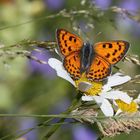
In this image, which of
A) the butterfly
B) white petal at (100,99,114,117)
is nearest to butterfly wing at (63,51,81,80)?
the butterfly

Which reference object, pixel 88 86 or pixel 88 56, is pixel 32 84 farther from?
pixel 88 86

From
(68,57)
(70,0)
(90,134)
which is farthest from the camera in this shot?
(70,0)

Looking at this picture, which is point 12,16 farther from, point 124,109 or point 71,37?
point 124,109

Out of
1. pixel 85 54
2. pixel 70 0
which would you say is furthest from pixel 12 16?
pixel 85 54

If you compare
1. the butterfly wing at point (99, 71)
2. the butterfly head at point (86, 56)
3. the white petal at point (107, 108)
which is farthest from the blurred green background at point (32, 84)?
the white petal at point (107, 108)

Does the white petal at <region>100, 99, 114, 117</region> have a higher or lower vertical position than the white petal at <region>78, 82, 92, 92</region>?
lower

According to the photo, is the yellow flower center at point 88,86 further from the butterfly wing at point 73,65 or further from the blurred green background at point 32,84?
the blurred green background at point 32,84

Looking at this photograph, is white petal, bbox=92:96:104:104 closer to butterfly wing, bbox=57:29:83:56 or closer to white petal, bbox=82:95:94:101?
white petal, bbox=82:95:94:101
